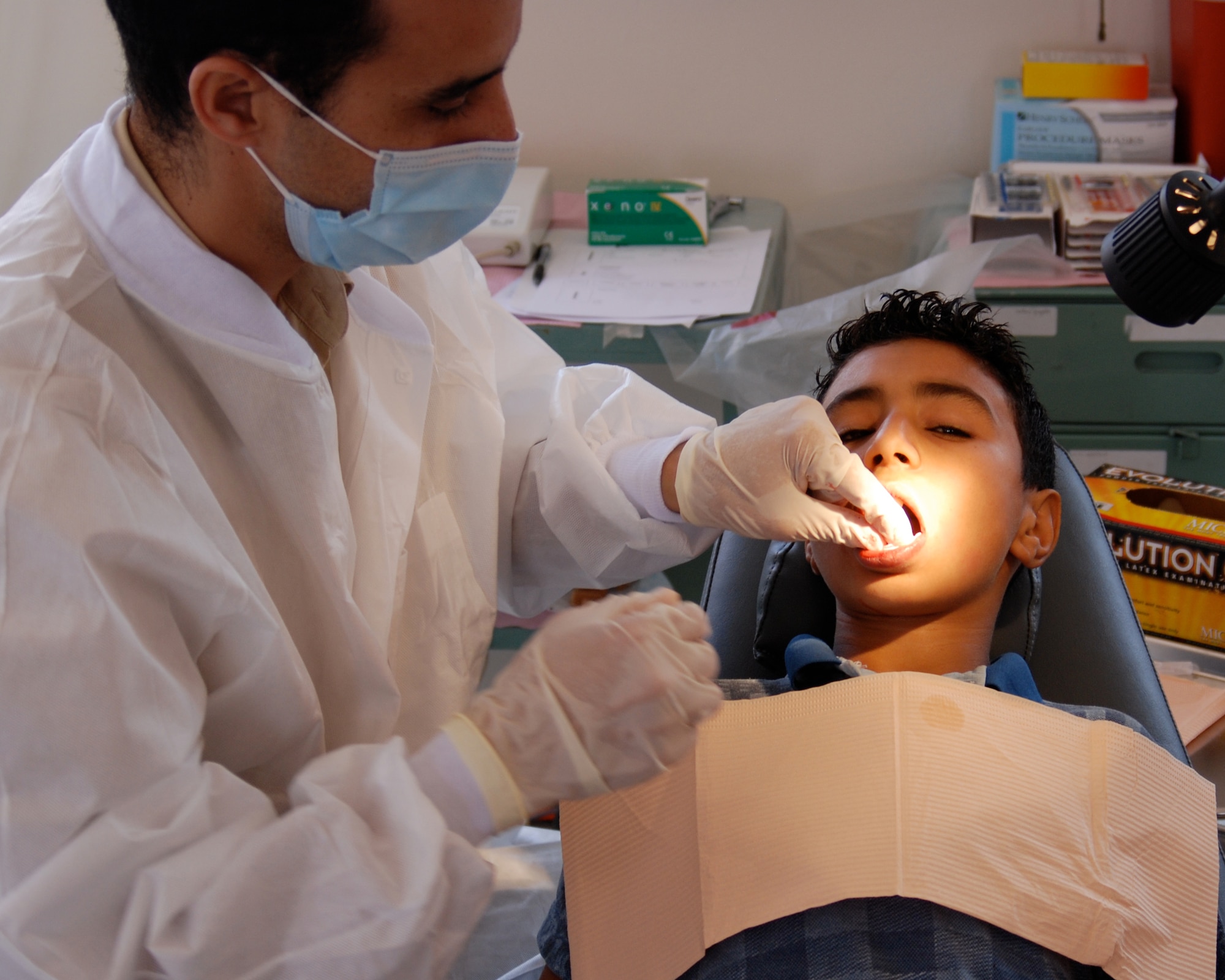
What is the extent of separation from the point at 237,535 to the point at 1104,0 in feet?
7.85

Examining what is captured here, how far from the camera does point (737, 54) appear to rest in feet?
8.75

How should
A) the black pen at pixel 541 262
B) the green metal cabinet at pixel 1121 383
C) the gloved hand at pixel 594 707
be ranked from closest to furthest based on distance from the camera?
the gloved hand at pixel 594 707 → the green metal cabinet at pixel 1121 383 → the black pen at pixel 541 262

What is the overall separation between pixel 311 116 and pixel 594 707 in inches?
21.8

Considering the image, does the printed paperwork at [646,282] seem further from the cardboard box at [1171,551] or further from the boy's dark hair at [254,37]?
the boy's dark hair at [254,37]

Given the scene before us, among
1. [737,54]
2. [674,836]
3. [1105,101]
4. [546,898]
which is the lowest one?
[546,898]

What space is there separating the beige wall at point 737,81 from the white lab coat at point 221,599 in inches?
63.5

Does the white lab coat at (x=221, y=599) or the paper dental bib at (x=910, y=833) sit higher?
the white lab coat at (x=221, y=599)

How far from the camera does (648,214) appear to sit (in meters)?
2.47

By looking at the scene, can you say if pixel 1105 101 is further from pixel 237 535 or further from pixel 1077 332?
pixel 237 535

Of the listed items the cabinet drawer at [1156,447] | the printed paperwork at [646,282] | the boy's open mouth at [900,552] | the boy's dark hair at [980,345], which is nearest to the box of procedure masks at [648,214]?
the printed paperwork at [646,282]

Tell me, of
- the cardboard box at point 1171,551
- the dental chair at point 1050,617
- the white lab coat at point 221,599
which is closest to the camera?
the white lab coat at point 221,599

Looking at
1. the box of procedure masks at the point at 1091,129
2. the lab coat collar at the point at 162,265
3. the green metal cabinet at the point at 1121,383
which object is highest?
the lab coat collar at the point at 162,265

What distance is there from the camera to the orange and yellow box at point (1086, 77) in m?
2.43

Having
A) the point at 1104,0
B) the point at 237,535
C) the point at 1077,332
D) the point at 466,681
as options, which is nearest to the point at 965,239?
the point at 1077,332
